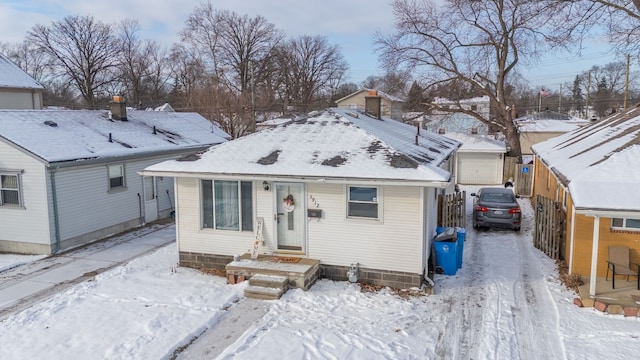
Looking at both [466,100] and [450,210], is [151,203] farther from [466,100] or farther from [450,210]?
[466,100]

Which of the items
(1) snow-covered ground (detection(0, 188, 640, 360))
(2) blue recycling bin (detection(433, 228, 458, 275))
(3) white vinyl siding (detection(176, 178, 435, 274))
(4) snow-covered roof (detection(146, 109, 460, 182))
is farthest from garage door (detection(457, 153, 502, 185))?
(3) white vinyl siding (detection(176, 178, 435, 274))

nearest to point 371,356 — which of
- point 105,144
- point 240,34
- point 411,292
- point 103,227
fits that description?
point 411,292

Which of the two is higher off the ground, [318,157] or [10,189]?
[318,157]

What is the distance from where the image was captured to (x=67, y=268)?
12.9 metres

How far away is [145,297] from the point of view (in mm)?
10172

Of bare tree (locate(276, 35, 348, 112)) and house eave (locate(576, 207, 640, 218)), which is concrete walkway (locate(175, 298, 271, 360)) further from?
bare tree (locate(276, 35, 348, 112))

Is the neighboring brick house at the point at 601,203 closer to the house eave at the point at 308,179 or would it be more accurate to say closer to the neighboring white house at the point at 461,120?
the house eave at the point at 308,179

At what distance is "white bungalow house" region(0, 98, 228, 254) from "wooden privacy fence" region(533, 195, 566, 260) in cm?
1439

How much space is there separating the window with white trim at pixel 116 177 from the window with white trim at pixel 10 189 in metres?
2.88

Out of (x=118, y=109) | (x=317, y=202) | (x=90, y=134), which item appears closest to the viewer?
(x=317, y=202)

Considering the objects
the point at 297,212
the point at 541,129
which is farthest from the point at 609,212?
the point at 541,129

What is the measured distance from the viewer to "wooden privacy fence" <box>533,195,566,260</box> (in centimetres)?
1288

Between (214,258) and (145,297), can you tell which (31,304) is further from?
(214,258)

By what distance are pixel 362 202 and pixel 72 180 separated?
10.1 m
